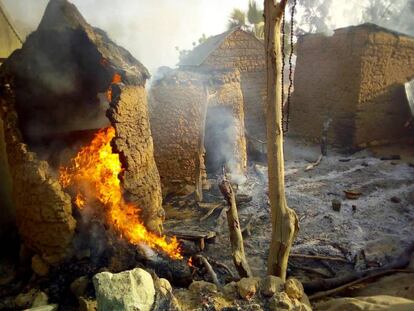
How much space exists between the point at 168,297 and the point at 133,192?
2.21 m

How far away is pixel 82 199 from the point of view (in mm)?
5395

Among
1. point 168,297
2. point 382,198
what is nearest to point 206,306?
point 168,297

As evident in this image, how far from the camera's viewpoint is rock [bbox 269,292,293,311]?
3.94 metres

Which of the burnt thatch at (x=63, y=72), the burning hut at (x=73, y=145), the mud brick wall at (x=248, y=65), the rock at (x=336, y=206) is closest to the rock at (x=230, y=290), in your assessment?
the burning hut at (x=73, y=145)

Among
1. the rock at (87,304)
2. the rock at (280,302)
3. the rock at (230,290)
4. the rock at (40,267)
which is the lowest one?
the rock at (87,304)

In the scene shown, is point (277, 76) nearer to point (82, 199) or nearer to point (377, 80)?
point (82, 199)

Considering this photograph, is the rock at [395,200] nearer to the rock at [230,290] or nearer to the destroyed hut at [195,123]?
the destroyed hut at [195,123]

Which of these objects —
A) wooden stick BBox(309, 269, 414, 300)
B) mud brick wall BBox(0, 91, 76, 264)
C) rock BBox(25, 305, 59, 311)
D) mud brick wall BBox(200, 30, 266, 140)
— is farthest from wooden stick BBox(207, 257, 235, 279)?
mud brick wall BBox(200, 30, 266, 140)

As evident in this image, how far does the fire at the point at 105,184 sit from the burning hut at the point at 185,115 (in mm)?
3060

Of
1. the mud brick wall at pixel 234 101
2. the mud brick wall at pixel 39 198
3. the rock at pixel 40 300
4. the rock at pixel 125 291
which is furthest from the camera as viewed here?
the mud brick wall at pixel 234 101

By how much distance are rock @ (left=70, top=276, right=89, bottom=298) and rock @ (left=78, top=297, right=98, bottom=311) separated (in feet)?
1.05

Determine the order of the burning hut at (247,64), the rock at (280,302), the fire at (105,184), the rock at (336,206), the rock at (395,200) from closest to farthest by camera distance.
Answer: the rock at (280,302), the fire at (105,184), the rock at (336,206), the rock at (395,200), the burning hut at (247,64)

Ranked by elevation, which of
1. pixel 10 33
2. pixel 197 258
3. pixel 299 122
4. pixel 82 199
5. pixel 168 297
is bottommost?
pixel 197 258

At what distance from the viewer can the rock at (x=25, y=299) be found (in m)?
4.75
